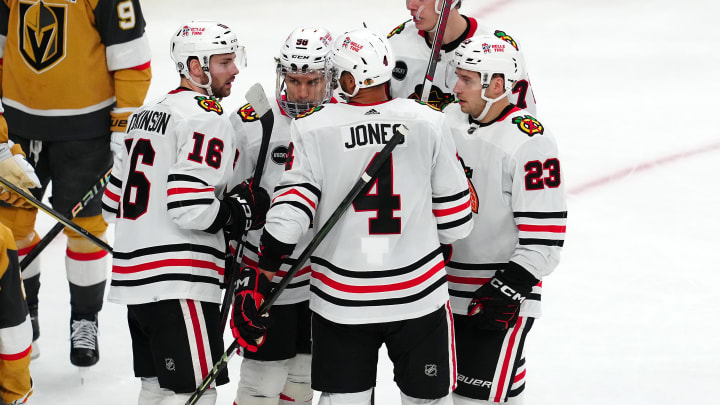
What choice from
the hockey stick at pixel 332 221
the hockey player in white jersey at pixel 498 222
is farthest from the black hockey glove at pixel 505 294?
the hockey stick at pixel 332 221

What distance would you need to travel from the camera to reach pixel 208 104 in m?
2.47

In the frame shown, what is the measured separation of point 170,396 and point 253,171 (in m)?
0.65

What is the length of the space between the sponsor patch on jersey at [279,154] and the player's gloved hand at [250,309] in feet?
1.27

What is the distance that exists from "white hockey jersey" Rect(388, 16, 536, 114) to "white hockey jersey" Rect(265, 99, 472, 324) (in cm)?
60

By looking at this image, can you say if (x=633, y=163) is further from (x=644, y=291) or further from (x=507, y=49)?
(x=507, y=49)

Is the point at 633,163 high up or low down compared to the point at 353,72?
down

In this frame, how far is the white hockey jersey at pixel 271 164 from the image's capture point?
2.69 m

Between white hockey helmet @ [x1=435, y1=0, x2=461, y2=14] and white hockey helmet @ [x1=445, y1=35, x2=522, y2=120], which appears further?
white hockey helmet @ [x1=435, y1=0, x2=461, y2=14]

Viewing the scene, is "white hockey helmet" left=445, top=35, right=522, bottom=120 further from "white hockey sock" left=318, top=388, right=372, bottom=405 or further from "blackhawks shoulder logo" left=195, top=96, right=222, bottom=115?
"white hockey sock" left=318, top=388, right=372, bottom=405

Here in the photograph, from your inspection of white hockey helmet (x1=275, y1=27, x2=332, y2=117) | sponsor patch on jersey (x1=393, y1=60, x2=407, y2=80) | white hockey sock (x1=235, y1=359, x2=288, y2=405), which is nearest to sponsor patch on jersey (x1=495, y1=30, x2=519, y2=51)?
sponsor patch on jersey (x1=393, y1=60, x2=407, y2=80)

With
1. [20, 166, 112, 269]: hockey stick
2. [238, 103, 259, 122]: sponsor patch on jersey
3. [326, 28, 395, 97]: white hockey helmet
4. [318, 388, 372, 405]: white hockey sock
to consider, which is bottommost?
[20, 166, 112, 269]: hockey stick

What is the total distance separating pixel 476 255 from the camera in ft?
8.56

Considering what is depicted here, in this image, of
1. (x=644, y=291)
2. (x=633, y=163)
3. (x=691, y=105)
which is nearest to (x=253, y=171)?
(x=644, y=291)

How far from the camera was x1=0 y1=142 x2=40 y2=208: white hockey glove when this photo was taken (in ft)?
10.3
